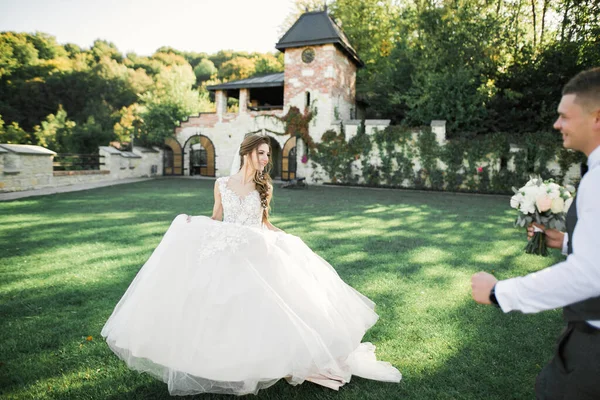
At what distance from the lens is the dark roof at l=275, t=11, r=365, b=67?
20578 mm

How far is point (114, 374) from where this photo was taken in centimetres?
287

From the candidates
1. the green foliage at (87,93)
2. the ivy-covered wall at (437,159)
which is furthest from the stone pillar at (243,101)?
the ivy-covered wall at (437,159)

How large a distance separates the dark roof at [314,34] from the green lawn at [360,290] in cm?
1465

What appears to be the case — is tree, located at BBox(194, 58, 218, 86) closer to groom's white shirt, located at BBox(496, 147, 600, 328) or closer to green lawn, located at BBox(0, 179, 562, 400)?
green lawn, located at BBox(0, 179, 562, 400)

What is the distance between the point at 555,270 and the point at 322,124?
68.0ft

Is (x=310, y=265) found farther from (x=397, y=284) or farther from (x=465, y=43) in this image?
(x=465, y=43)

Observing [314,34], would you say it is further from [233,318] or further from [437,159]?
[233,318]

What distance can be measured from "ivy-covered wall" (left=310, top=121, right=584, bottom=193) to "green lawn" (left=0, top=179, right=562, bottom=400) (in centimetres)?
972

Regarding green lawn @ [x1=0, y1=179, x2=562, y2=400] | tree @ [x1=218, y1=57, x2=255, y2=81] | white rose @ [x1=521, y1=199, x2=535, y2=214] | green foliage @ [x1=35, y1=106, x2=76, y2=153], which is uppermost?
tree @ [x1=218, y1=57, x2=255, y2=81]

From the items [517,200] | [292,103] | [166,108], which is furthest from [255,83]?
[517,200]

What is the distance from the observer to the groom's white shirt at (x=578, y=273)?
122cm

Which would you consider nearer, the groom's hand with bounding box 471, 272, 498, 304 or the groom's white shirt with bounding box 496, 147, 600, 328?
the groom's white shirt with bounding box 496, 147, 600, 328

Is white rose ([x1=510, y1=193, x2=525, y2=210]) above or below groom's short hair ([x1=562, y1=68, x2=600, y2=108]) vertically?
below

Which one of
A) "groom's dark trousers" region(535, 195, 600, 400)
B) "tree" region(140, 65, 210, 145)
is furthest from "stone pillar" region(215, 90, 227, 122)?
"groom's dark trousers" region(535, 195, 600, 400)
